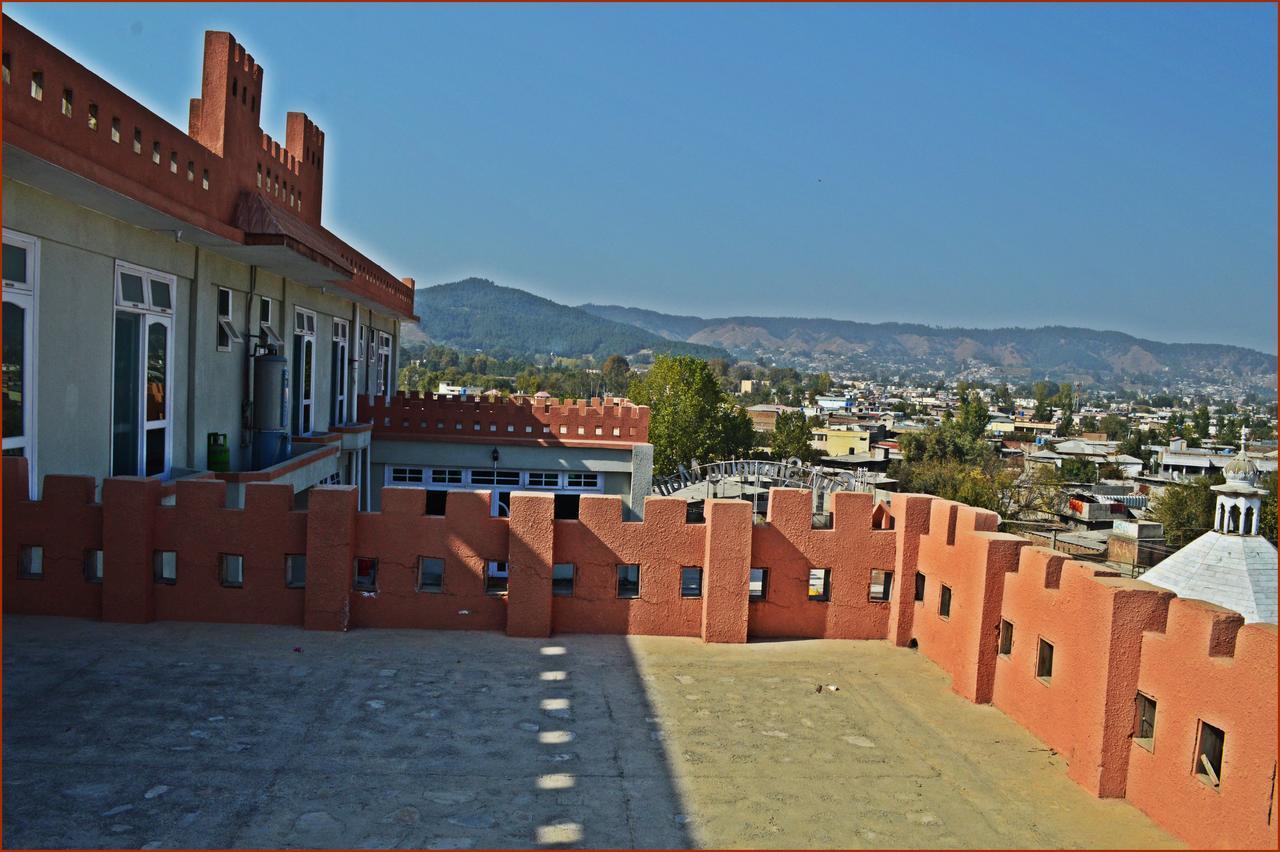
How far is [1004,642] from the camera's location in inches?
293

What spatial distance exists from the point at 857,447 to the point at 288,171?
94.0 meters

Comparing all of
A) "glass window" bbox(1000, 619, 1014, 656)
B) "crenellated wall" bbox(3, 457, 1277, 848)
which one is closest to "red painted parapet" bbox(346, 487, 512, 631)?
"crenellated wall" bbox(3, 457, 1277, 848)

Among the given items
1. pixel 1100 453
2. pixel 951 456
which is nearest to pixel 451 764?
pixel 951 456

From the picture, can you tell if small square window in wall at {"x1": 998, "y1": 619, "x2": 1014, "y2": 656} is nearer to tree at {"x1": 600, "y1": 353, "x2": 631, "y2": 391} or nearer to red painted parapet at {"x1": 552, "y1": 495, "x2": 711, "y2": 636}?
red painted parapet at {"x1": 552, "y1": 495, "x2": 711, "y2": 636}

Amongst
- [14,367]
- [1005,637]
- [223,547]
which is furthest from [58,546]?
[1005,637]

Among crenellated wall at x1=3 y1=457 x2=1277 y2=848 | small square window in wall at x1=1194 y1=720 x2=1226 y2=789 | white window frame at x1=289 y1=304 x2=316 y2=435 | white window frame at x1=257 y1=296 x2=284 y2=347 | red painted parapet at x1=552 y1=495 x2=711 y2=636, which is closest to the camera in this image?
small square window in wall at x1=1194 y1=720 x2=1226 y2=789

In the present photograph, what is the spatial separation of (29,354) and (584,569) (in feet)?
16.9

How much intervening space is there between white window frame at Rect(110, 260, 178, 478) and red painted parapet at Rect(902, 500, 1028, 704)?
827 cm

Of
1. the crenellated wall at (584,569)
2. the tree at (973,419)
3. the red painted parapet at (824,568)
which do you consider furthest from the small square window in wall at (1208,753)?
the tree at (973,419)

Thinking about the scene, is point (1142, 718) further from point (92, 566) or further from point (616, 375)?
point (616, 375)

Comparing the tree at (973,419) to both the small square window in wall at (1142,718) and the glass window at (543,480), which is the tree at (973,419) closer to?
the glass window at (543,480)

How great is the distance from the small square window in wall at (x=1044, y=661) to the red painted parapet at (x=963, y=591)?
26.0 inches

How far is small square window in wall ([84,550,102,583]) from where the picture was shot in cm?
817

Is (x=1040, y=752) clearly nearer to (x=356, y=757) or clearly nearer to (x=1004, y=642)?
(x=1004, y=642)
